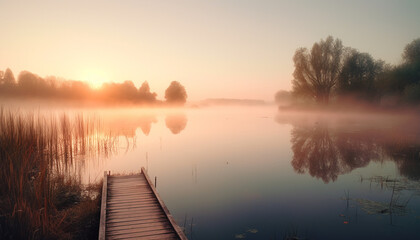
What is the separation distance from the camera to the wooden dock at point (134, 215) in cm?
651

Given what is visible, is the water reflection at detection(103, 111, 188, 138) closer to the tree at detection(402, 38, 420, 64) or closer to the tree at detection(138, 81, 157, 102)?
the tree at detection(402, 38, 420, 64)

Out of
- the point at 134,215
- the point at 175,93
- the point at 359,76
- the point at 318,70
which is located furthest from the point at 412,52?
the point at 175,93

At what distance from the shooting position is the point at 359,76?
4994 cm

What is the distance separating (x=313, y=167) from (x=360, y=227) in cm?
759

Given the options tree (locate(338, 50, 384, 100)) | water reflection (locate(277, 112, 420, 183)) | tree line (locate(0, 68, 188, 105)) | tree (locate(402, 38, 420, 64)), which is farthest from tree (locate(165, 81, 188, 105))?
water reflection (locate(277, 112, 420, 183))

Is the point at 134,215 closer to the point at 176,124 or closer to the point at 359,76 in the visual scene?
the point at 176,124

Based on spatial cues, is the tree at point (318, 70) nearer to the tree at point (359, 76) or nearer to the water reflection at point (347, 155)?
the tree at point (359, 76)

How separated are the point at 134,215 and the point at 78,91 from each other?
8656 cm

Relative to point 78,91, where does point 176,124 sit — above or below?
below

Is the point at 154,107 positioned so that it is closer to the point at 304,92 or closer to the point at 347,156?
the point at 304,92

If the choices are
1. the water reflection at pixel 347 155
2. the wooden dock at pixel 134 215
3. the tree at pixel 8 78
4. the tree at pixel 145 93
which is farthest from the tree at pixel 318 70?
the tree at pixel 8 78

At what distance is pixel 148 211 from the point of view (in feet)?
25.9

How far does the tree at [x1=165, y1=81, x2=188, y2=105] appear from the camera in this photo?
96.9 metres

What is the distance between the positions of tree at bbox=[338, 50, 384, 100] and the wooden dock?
50008 millimetres
